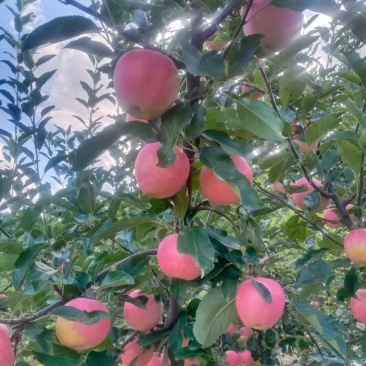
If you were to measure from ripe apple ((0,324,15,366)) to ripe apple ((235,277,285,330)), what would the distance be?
0.57 m

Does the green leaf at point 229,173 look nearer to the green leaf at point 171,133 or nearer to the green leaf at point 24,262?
the green leaf at point 171,133

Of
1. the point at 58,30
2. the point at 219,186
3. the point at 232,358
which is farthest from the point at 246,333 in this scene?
the point at 58,30

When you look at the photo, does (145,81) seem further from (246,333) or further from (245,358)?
(246,333)

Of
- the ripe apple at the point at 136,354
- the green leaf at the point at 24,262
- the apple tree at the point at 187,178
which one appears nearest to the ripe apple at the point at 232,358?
the apple tree at the point at 187,178

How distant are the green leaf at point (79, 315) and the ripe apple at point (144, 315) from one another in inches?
15.4

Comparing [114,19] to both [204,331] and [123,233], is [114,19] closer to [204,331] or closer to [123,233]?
[204,331]

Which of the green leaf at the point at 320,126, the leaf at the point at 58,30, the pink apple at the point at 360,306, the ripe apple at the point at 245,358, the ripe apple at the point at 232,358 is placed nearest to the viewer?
the leaf at the point at 58,30

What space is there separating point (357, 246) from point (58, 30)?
106 centimetres

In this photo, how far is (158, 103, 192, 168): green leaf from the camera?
2.89 ft

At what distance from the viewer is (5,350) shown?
0.97m

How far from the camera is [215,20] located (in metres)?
0.89

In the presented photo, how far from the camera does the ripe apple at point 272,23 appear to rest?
3.00ft

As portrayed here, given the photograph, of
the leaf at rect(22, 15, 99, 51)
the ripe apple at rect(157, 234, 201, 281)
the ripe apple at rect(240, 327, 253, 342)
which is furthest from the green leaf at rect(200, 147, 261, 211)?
the ripe apple at rect(240, 327, 253, 342)

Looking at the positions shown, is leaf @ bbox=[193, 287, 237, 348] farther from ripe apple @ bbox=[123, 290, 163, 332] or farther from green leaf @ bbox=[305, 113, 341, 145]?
green leaf @ bbox=[305, 113, 341, 145]
